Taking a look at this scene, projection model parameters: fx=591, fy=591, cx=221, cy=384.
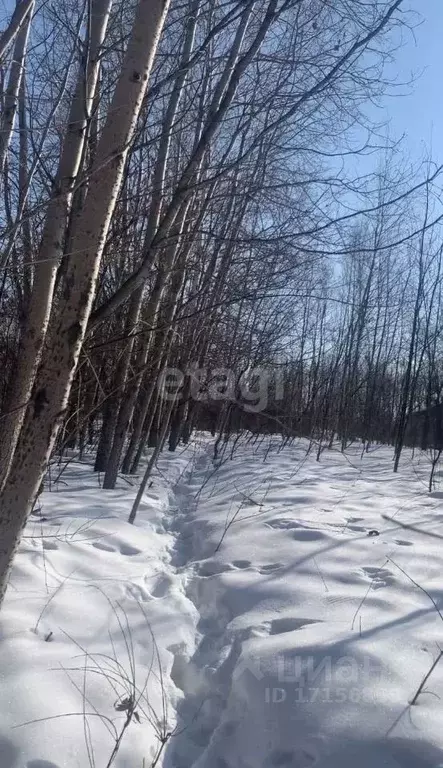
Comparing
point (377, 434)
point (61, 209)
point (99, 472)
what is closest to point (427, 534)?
point (61, 209)

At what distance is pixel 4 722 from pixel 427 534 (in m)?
3.23

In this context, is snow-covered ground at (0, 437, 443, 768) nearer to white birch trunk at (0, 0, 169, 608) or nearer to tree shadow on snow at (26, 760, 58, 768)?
tree shadow on snow at (26, 760, 58, 768)

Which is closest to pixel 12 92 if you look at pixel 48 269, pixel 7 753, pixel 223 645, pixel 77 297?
pixel 48 269

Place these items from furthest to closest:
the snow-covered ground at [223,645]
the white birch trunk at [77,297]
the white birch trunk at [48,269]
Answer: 1. the white birch trunk at [48,269]
2. the white birch trunk at [77,297]
3. the snow-covered ground at [223,645]

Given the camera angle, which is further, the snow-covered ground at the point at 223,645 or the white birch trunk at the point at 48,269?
the white birch trunk at the point at 48,269

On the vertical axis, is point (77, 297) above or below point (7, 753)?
above

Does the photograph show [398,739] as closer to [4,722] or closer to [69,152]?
[4,722]

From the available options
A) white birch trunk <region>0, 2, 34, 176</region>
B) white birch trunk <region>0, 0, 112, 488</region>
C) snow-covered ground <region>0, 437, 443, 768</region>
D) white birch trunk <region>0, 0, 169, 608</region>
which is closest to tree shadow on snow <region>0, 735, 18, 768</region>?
snow-covered ground <region>0, 437, 443, 768</region>

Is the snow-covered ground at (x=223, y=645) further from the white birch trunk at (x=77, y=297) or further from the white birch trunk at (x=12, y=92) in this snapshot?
the white birch trunk at (x=12, y=92)

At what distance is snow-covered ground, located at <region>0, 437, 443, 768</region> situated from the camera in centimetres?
180

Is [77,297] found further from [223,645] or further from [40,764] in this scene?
[223,645]

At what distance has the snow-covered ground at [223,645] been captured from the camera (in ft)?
5.90

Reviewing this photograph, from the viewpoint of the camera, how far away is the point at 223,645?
2.66 metres

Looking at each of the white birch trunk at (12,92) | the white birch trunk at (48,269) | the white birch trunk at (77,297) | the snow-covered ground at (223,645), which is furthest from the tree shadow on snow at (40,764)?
the white birch trunk at (12,92)
